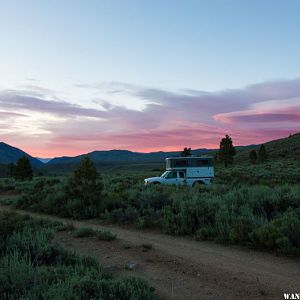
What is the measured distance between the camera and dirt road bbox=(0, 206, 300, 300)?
6340 mm

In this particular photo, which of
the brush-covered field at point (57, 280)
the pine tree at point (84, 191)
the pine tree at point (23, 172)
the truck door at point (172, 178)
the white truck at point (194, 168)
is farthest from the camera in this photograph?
the pine tree at point (23, 172)

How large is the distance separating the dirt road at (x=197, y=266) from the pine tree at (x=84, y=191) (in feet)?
15.6

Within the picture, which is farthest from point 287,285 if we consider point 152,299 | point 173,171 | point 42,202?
point 173,171

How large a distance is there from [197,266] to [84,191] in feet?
31.8

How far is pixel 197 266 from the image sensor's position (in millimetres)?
7812

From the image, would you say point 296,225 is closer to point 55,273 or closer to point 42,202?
point 55,273

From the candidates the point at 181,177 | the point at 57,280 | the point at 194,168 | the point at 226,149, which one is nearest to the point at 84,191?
the point at 57,280

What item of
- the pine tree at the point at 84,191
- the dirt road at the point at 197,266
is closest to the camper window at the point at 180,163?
the pine tree at the point at 84,191

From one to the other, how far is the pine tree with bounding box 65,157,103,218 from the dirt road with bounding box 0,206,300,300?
15.6ft

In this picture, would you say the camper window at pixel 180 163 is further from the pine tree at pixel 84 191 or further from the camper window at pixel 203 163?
the pine tree at pixel 84 191

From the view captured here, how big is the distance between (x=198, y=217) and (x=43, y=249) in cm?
550

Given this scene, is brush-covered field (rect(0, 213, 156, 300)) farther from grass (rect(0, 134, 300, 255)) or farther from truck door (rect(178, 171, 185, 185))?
truck door (rect(178, 171, 185, 185))

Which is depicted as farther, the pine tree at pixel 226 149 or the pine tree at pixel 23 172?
the pine tree at pixel 226 149

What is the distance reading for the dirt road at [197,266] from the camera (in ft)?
20.8
